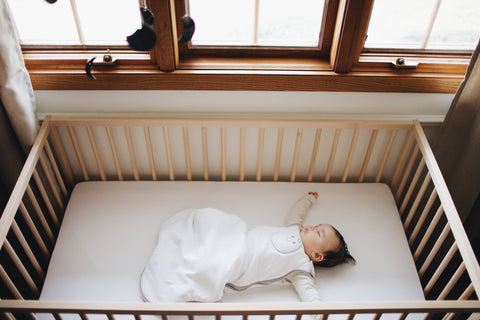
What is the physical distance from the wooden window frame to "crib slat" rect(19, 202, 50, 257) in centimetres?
49

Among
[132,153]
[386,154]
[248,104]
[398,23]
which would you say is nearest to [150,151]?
[132,153]

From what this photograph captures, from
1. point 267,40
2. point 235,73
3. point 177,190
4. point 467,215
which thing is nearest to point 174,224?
point 177,190

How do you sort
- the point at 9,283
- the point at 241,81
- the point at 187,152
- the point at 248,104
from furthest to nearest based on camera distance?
the point at 187,152
the point at 248,104
the point at 241,81
the point at 9,283

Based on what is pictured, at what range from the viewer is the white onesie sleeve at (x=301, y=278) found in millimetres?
1263

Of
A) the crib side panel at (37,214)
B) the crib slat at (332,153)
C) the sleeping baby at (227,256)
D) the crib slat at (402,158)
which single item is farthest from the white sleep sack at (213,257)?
the crib slat at (402,158)

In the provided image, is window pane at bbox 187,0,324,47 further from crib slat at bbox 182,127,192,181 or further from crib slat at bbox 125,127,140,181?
crib slat at bbox 125,127,140,181

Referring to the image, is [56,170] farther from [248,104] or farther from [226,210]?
[248,104]

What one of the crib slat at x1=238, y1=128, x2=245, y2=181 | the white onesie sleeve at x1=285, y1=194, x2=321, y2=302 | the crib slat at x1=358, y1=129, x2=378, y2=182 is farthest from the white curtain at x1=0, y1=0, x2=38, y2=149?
the crib slat at x1=358, y1=129, x2=378, y2=182

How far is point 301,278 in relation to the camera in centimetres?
131

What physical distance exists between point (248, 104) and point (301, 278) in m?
0.73

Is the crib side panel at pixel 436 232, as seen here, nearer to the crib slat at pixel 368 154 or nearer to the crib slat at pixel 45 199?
the crib slat at pixel 368 154

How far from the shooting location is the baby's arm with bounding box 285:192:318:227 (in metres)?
1.48

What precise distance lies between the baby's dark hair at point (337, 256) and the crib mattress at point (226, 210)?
4 cm

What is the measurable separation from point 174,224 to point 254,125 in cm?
53
